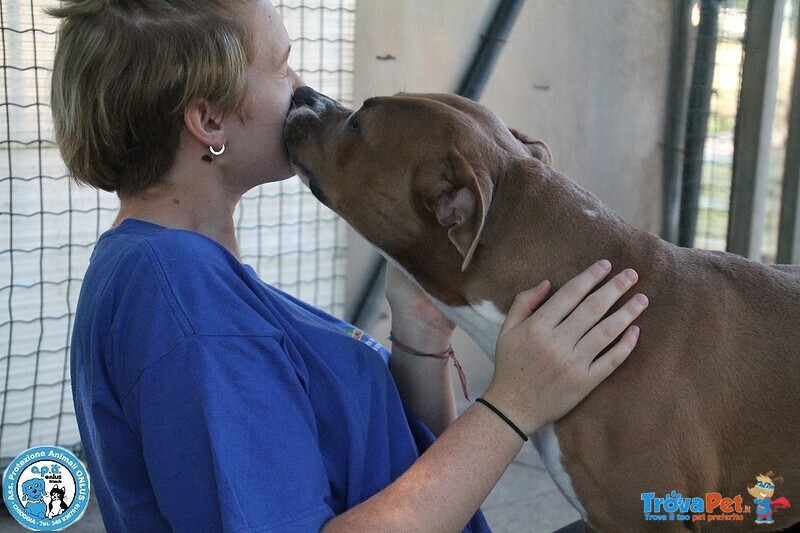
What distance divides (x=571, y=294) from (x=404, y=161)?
1.54 feet

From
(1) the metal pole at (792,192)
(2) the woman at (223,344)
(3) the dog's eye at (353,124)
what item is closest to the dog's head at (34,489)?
(2) the woman at (223,344)

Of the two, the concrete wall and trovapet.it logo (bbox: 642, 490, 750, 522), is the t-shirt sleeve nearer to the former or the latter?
trovapet.it logo (bbox: 642, 490, 750, 522)

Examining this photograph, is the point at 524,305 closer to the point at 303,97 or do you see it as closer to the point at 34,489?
the point at 303,97

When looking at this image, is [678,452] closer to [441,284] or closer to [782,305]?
[782,305]

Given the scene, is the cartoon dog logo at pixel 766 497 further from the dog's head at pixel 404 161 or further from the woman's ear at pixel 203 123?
the woman's ear at pixel 203 123

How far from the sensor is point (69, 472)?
3.16 m

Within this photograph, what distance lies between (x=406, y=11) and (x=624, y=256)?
286 cm

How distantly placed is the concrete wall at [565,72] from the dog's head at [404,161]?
2343 mm

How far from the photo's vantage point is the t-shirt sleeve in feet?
4.37

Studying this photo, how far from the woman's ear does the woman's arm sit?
68 cm

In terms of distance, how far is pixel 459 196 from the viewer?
1.70 m

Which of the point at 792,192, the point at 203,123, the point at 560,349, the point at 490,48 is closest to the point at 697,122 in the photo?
the point at 792,192

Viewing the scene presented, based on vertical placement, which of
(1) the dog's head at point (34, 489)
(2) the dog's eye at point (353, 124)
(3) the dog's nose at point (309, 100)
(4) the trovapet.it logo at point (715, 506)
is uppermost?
(3) the dog's nose at point (309, 100)

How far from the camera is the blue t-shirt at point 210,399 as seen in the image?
4.43 ft
